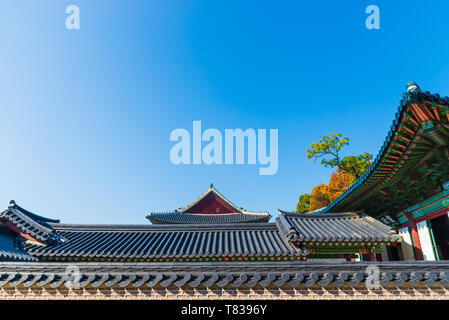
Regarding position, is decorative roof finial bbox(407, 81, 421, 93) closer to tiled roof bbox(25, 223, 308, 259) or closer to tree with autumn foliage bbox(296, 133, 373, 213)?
tiled roof bbox(25, 223, 308, 259)

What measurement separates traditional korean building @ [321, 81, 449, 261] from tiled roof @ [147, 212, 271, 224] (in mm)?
15635

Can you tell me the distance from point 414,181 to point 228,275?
6.88 meters

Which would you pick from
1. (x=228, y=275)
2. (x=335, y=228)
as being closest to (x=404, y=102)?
(x=228, y=275)

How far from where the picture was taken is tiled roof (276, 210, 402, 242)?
27.7 ft

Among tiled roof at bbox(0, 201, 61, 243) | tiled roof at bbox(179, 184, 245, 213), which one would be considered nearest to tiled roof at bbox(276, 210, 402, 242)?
tiled roof at bbox(0, 201, 61, 243)

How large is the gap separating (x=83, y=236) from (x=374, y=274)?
1089 centimetres

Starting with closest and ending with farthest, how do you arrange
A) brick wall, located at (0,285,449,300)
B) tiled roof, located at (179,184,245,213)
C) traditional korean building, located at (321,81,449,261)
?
brick wall, located at (0,285,449,300) → traditional korean building, located at (321,81,449,261) → tiled roof, located at (179,184,245,213)

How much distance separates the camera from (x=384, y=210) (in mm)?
10109

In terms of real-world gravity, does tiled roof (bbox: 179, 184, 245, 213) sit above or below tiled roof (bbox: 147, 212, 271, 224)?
above

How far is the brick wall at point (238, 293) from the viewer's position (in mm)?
3920

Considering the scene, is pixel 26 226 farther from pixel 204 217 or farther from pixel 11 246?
pixel 204 217

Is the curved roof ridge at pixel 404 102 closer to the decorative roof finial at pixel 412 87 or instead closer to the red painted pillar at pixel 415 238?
the decorative roof finial at pixel 412 87
